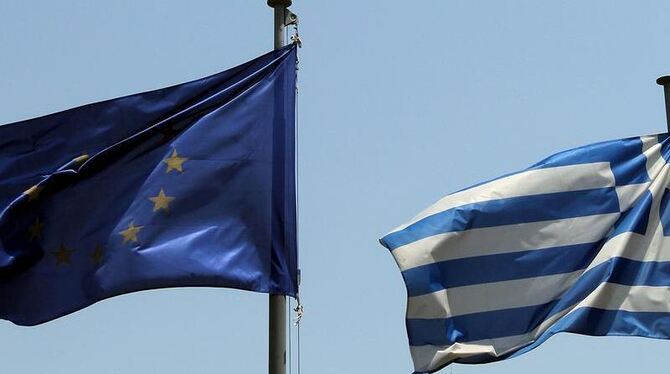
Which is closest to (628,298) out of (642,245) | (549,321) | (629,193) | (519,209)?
(642,245)

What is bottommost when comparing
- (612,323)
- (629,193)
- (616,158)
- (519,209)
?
(612,323)

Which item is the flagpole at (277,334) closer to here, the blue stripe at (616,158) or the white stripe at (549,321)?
the white stripe at (549,321)

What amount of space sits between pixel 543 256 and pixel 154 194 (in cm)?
407

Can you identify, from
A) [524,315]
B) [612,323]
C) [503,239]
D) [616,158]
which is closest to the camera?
[612,323]

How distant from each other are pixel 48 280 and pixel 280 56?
3324 mm

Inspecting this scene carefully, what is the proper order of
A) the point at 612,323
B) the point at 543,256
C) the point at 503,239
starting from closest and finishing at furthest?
the point at 612,323 → the point at 543,256 → the point at 503,239

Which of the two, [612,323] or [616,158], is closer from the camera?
[612,323]

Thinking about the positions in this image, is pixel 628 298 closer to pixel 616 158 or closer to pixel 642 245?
pixel 642 245

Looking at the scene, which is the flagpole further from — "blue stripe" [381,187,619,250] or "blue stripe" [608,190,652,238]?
"blue stripe" [608,190,652,238]

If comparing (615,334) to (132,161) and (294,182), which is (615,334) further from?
(132,161)

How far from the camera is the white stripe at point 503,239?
1772 centimetres

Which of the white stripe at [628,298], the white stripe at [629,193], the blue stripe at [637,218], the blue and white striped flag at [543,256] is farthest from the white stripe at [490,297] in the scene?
the white stripe at [629,193]

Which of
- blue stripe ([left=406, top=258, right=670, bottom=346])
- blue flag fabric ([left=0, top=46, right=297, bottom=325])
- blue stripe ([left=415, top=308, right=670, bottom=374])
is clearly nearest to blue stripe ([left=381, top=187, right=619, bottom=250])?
blue stripe ([left=406, top=258, right=670, bottom=346])

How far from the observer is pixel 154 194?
57.5 feet
